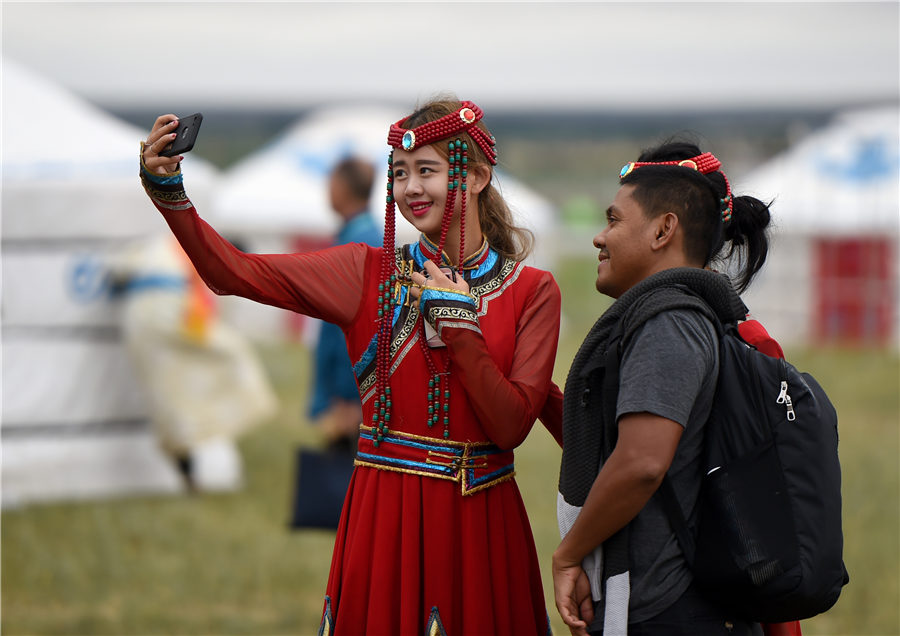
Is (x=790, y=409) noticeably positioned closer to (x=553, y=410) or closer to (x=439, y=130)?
(x=553, y=410)

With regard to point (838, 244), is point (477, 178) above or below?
below

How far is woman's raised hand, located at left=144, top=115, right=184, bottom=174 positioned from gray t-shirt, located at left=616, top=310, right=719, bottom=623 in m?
0.90

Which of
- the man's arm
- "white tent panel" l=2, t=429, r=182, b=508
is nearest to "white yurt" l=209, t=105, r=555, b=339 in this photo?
"white tent panel" l=2, t=429, r=182, b=508

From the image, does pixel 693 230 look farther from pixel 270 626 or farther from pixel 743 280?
pixel 270 626

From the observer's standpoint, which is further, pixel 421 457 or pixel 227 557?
pixel 227 557

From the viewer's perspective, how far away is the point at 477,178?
226 cm

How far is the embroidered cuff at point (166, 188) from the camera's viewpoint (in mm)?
2006

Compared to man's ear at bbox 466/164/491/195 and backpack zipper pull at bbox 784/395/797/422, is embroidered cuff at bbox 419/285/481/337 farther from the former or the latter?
backpack zipper pull at bbox 784/395/797/422

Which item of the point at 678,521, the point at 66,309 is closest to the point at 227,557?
the point at 66,309

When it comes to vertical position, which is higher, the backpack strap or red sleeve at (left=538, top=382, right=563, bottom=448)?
red sleeve at (left=538, top=382, right=563, bottom=448)

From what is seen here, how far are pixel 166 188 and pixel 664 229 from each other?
93 centimetres

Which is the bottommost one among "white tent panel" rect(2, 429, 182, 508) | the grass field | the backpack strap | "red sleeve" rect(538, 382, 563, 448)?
the grass field

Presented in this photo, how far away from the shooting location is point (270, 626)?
409 centimetres

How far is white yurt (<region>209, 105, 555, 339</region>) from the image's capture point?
12695 millimetres
